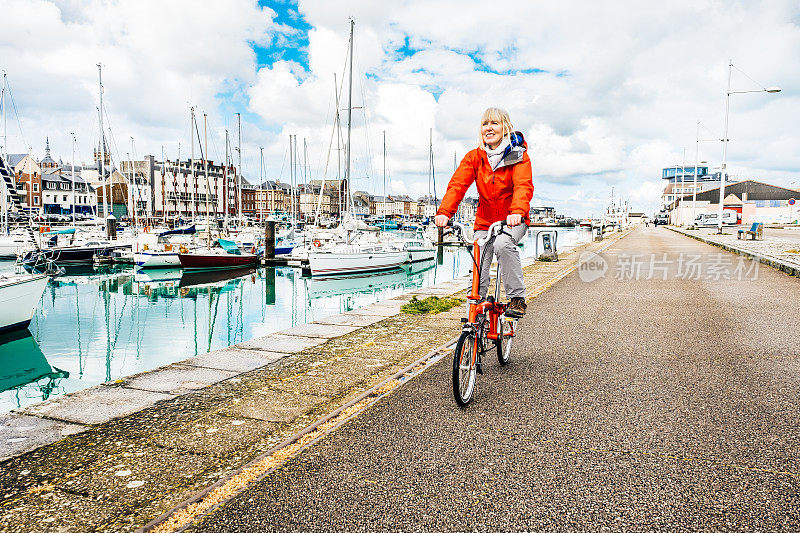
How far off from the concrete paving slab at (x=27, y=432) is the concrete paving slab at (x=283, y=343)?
2.80 metres

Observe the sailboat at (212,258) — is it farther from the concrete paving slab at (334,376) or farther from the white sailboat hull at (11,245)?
the concrete paving slab at (334,376)

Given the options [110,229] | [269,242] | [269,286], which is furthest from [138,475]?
[110,229]

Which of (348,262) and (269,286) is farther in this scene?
(348,262)

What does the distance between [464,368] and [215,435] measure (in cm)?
190

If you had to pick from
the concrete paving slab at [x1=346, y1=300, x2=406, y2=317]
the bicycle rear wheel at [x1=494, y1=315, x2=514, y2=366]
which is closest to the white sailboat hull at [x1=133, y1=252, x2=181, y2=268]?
the concrete paving slab at [x1=346, y1=300, x2=406, y2=317]

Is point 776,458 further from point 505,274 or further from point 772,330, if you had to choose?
point 772,330

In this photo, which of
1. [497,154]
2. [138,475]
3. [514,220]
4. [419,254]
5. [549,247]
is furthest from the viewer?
[419,254]

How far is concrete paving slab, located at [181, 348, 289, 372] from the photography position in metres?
5.91

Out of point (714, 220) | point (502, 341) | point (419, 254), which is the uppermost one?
point (714, 220)

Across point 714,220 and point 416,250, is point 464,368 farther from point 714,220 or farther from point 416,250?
point 714,220

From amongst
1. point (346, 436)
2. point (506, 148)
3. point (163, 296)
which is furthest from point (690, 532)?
point (163, 296)

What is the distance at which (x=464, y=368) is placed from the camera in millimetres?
4297

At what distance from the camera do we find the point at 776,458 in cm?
334

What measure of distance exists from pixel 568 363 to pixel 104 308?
63.6 ft
